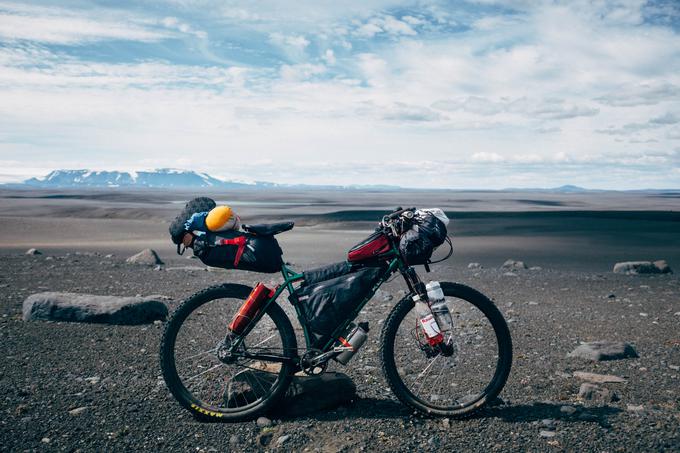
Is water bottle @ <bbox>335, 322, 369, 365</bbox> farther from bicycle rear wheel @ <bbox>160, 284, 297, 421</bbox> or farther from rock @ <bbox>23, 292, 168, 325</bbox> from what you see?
rock @ <bbox>23, 292, 168, 325</bbox>

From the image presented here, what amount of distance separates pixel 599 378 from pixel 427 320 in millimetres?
2361

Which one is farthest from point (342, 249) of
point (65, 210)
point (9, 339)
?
point (65, 210)

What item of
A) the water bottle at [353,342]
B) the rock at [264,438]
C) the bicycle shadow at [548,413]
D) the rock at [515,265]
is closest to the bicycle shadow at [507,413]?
the bicycle shadow at [548,413]

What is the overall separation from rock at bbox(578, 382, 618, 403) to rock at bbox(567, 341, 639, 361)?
4.24ft

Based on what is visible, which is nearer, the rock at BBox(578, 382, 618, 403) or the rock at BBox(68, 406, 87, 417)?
the rock at BBox(68, 406, 87, 417)

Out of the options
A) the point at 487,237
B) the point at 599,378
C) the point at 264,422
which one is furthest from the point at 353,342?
the point at 487,237

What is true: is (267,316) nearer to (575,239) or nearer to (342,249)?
(342,249)

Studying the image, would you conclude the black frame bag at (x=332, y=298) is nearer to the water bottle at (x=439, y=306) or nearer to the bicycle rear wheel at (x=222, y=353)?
the bicycle rear wheel at (x=222, y=353)

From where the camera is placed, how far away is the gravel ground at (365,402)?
4227 mm

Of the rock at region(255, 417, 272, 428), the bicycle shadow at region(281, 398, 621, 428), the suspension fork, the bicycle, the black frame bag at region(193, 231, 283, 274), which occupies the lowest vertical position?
the rock at region(255, 417, 272, 428)

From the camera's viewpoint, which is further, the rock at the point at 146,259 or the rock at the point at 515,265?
the rock at the point at 146,259

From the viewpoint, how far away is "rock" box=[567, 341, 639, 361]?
20.8 feet

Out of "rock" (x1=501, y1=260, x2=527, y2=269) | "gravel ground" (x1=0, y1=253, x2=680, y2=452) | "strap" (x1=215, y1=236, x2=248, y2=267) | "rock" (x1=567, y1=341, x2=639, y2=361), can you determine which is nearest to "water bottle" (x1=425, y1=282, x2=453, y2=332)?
"gravel ground" (x1=0, y1=253, x2=680, y2=452)

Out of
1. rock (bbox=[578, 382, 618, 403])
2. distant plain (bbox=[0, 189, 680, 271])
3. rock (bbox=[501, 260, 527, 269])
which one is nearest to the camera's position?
rock (bbox=[578, 382, 618, 403])
